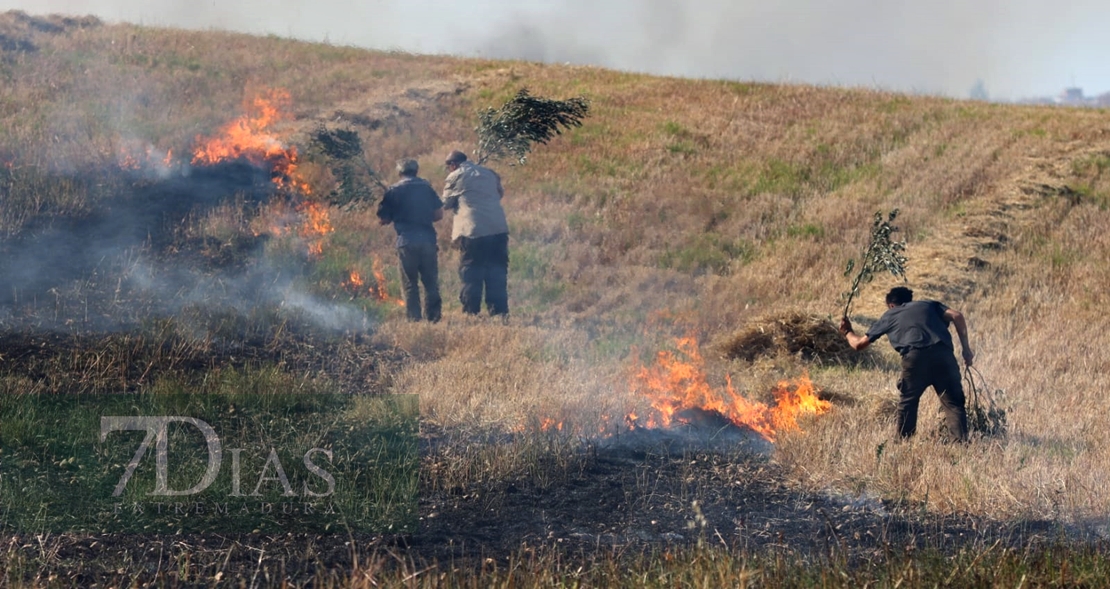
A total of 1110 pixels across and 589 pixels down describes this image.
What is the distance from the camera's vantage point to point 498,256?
1112 cm

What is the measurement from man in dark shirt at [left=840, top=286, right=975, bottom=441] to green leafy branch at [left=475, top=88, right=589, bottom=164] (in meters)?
5.34

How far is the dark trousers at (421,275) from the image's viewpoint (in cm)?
1076

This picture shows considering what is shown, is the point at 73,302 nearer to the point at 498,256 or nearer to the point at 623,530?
the point at 498,256

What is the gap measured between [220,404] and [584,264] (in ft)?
26.9

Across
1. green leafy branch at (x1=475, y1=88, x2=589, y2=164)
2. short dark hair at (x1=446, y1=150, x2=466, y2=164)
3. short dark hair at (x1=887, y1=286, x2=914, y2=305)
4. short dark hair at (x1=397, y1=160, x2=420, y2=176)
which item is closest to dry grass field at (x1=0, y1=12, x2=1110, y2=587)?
short dark hair at (x1=887, y1=286, x2=914, y2=305)

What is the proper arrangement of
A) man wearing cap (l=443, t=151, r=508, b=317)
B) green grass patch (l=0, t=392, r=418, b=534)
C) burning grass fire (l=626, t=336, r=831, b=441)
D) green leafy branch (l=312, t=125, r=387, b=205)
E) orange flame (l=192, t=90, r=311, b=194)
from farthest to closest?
orange flame (l=192, t=90, r=311, b=194), green leafy branch (l=312, t=125, r=387, b=205), man wearing cap (l=443, t=151, r=508, b=317), burning grass fire (l=626, t=336, r=831, b=441), green grass patch (l=0, t=392, r=418, b=534)

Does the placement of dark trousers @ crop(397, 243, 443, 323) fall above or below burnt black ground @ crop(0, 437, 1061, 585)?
above

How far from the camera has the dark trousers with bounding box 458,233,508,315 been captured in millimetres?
11039

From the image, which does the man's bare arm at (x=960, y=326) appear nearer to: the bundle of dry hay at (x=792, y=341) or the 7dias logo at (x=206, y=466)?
the bundle of dry hay at (x=792, y=341)

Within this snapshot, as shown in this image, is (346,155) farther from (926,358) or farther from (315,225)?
(926,358)

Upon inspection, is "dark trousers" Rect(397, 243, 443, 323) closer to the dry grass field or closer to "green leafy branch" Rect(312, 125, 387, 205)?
the dry grass field

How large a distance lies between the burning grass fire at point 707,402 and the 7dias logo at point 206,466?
8.73 ft

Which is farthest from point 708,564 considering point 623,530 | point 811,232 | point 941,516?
point 811,232

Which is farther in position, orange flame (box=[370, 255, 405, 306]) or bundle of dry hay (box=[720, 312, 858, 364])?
orange flame (box=[370, 255, 405, 306])
